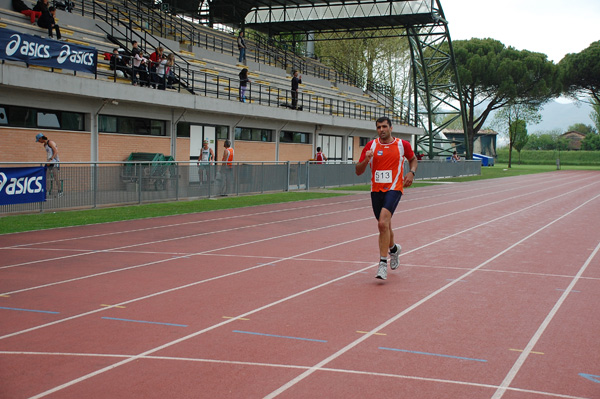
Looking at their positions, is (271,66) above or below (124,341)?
above

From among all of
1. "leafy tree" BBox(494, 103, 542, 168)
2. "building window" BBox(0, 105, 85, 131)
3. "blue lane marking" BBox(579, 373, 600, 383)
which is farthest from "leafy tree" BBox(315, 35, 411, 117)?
"blue lane marking" BBox(579, 373, 600, 383)

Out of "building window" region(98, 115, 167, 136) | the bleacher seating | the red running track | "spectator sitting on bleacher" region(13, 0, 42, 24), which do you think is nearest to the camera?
the red running track

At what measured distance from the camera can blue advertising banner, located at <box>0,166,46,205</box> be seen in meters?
14.9

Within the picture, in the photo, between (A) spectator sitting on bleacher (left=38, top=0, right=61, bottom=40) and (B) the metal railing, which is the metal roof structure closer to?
(B) the metal railing

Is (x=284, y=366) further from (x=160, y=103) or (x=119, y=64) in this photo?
(x=119, y=64)

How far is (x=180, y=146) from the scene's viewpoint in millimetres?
28203

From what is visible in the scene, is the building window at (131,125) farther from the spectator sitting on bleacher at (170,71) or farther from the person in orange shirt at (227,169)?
the person in orange shirt at (227,169)

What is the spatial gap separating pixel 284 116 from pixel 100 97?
1277 cm

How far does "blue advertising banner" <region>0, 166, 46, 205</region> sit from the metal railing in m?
0.15

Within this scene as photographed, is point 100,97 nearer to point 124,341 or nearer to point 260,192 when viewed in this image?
point 260,192

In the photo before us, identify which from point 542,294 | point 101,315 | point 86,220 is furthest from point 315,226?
point 101,315

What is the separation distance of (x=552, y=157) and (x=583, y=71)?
→ 2078 centimetres

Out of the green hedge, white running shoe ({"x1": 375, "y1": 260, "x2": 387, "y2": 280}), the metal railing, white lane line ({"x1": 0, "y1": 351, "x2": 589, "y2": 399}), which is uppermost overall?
the green hedge

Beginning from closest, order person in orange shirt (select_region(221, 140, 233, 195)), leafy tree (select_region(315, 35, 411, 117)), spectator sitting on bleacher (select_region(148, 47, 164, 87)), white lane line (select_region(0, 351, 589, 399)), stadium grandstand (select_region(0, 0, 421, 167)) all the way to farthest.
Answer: white lane line (select_region(0, 351, 589, 399))
stadium grandstand (select_region(0, 0, 421, 167))
person in orange shirt (select_region(221, 140, 233, 195))
spectator sitting on bleacher (select_region(148, 47, 164, 87))
leafy tree (select_region(315, 35, 411, 117))
